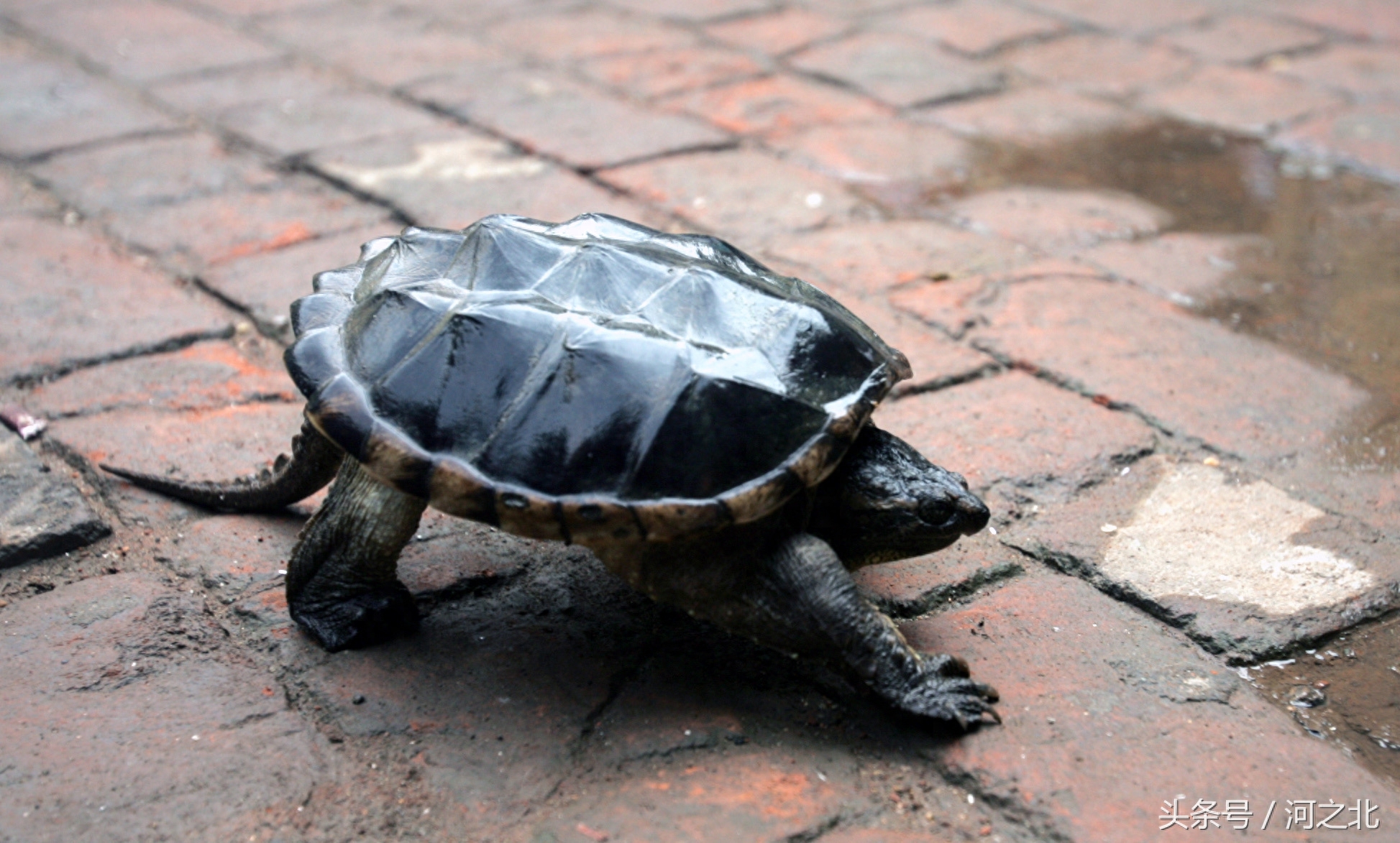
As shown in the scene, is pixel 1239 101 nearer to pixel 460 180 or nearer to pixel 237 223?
pixel 460 180

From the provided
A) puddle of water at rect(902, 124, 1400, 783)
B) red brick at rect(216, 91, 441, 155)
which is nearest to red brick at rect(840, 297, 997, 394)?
puddle of water at rect(902, 124, 1400, 783)

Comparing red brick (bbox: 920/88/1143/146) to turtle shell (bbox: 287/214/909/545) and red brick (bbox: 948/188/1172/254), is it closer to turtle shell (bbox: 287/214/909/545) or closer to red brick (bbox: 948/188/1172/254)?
red brick (bbox: 948/188/1172/254)

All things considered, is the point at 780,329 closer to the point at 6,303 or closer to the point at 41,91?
the point at 6,303

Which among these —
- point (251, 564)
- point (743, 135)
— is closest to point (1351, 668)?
point (251, 564)

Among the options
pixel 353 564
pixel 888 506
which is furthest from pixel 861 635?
pixel 353 564

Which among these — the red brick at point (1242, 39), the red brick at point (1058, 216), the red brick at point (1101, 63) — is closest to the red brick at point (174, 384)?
the red brick at point (1058, 216)
